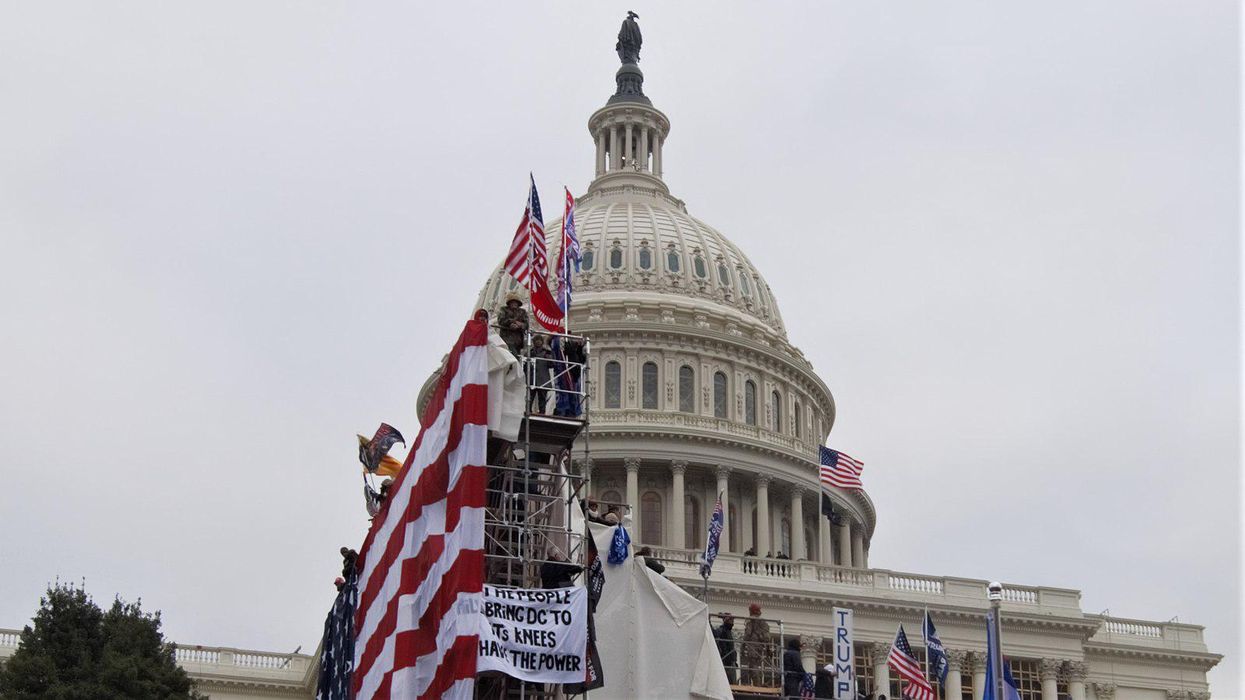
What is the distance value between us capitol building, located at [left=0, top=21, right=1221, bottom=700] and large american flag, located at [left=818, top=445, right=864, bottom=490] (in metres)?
6.29

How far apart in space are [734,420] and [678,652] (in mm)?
56854

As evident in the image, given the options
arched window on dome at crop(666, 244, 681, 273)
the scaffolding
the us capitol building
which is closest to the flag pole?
the scaffolding

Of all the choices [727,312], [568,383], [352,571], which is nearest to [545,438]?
[568,383]

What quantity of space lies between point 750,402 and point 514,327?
65.9 metres

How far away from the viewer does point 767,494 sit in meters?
97.9

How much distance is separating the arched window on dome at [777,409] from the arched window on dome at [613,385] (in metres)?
8.80

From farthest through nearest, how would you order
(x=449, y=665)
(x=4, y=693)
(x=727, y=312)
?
(x=727, y=312) < (x=4, y=693) < (x=449, y=665)

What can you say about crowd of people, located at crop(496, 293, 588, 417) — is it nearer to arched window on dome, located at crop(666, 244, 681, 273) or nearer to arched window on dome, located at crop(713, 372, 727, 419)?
arched window on dome, located at crop(713, 372, 727, 419)

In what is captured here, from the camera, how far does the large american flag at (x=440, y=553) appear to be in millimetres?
34094

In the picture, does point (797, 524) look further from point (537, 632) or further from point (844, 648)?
point (537, 632)

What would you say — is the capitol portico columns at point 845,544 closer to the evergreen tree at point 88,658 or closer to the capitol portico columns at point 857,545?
the capitol portico columns at point 857,545

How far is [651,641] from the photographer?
4334 centimetres

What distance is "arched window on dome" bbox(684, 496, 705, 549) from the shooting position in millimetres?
95438

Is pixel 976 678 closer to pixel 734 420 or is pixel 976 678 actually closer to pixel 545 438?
pixel 734 420
